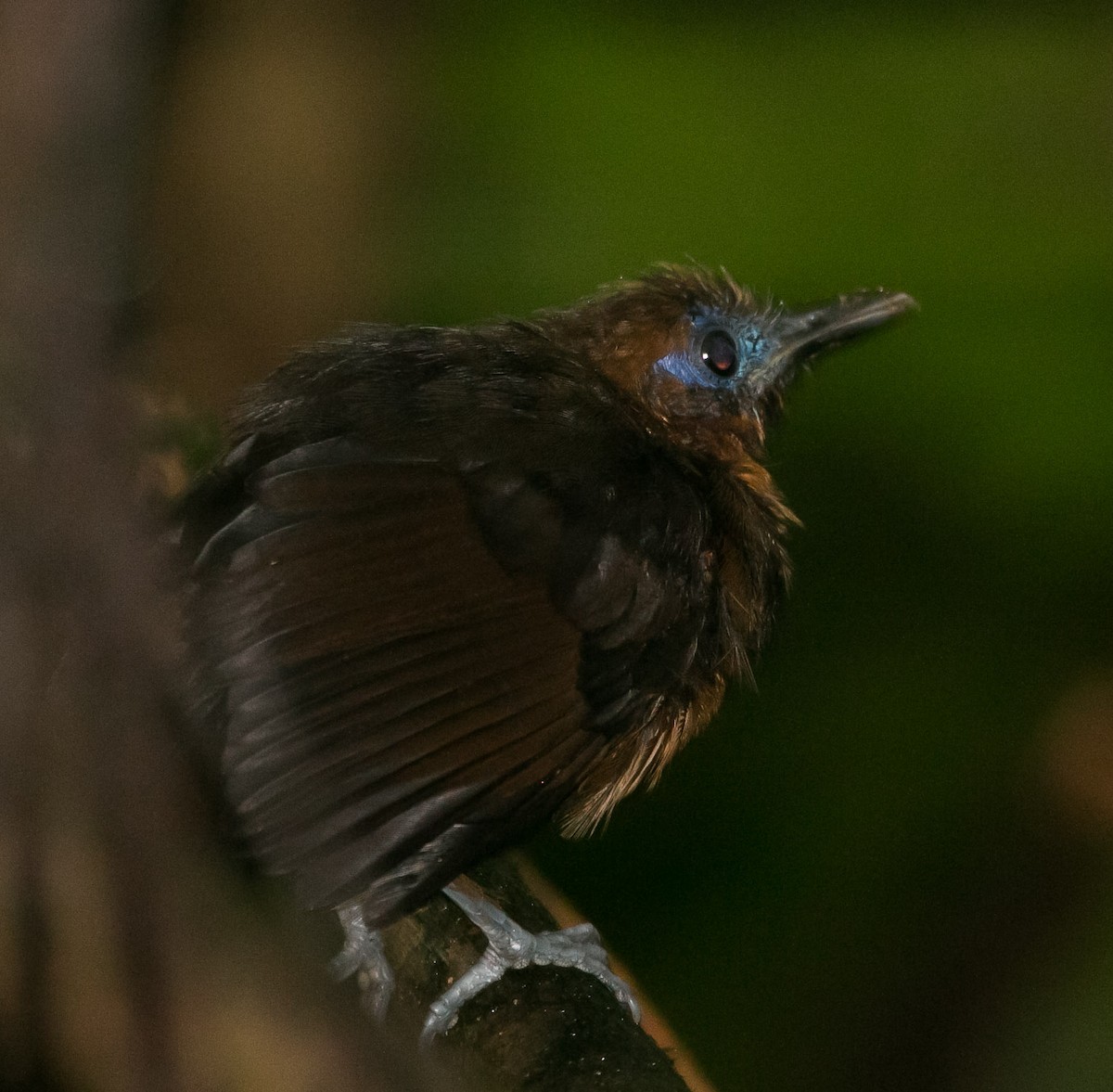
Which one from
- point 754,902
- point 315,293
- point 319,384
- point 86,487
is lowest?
point 754,902

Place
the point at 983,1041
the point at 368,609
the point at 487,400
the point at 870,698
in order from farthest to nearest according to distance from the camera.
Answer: the point at 870,698 < the point at 983,1041 < the point at 487,400 < the point at 368,609

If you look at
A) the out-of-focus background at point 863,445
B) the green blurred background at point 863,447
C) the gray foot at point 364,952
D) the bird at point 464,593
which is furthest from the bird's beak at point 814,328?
the gray foot at point 364,952

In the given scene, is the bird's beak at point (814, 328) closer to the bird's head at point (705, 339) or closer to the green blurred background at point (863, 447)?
the bird's head at point (705, 339)

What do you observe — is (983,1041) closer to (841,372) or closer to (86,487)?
(841,372)

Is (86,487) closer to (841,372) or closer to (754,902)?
(754,902)

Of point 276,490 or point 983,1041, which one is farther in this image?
point 983,1041

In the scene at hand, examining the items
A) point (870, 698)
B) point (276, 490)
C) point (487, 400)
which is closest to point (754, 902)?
point (870, 698)

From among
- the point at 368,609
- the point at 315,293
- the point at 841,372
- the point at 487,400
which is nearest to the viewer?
the point at 368,609

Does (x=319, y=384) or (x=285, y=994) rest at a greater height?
(x=319, y=384)
